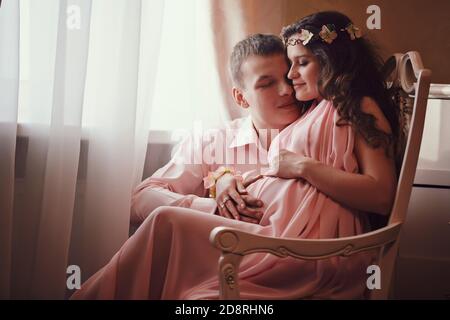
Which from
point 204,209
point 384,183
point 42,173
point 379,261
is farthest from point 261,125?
point 42,173

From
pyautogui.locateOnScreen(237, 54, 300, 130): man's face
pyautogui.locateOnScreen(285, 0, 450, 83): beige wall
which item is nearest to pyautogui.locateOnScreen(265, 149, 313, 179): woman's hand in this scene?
pyautogui.locateOnScreen(237, 54, 300, 130): man's face

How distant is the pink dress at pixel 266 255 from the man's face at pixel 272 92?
129 millimetres

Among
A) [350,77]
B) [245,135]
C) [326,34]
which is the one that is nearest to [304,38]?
Answer: [326,34]

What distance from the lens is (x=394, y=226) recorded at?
1.55m

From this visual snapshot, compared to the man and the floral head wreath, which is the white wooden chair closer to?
the floral head wreath

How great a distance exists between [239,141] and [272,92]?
0.63 ft

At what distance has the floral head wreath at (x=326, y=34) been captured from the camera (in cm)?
175

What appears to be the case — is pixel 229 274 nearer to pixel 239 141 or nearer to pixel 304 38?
pixel 239 141

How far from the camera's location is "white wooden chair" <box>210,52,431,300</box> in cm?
138

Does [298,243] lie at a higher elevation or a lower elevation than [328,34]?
lower

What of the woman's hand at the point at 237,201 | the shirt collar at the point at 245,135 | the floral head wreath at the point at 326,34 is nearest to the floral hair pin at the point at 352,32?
the floral head wreath at the point at 326,34

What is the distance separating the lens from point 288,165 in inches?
66.5

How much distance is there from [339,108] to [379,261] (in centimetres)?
44

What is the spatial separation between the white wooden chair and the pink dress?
0.09m
